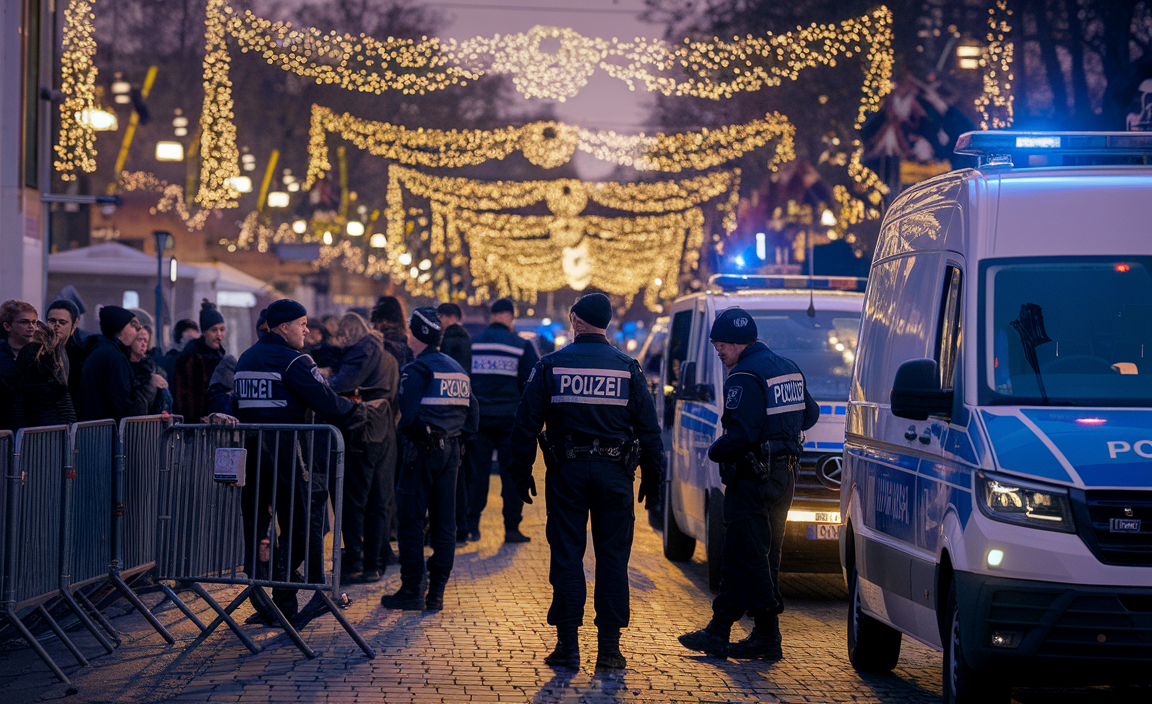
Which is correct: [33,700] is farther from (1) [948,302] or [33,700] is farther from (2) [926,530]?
(1) [948,302]

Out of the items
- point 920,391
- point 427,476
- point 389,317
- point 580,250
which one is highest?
point 580,250

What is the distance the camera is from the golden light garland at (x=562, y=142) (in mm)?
29750

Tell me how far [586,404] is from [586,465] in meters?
0.33

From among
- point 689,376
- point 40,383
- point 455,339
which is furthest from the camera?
point 455,339

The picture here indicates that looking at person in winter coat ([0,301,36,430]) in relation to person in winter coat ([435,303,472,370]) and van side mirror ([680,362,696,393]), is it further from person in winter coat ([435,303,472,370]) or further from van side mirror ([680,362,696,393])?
van side mirror ([680,362,696,393])

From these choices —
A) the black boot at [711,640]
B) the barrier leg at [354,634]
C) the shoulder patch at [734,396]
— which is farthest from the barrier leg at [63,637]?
the shoulder patch at [734,396]

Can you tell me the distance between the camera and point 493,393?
13.8m

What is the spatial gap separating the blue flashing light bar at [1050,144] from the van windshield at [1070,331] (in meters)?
1.04

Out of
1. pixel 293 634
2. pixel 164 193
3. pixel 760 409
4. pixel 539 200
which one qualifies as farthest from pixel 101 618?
pixel 539 200

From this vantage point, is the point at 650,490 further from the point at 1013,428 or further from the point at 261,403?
the point at 1013,428

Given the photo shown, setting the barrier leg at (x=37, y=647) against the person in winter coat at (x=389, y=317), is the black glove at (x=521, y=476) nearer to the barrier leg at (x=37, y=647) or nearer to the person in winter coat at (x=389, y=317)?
the barrier leg at (x=37, y=647)

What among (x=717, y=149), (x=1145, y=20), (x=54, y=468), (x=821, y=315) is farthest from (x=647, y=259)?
(x=54, y=468)

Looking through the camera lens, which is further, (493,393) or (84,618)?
(493,393)

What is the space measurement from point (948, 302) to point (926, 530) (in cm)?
108
